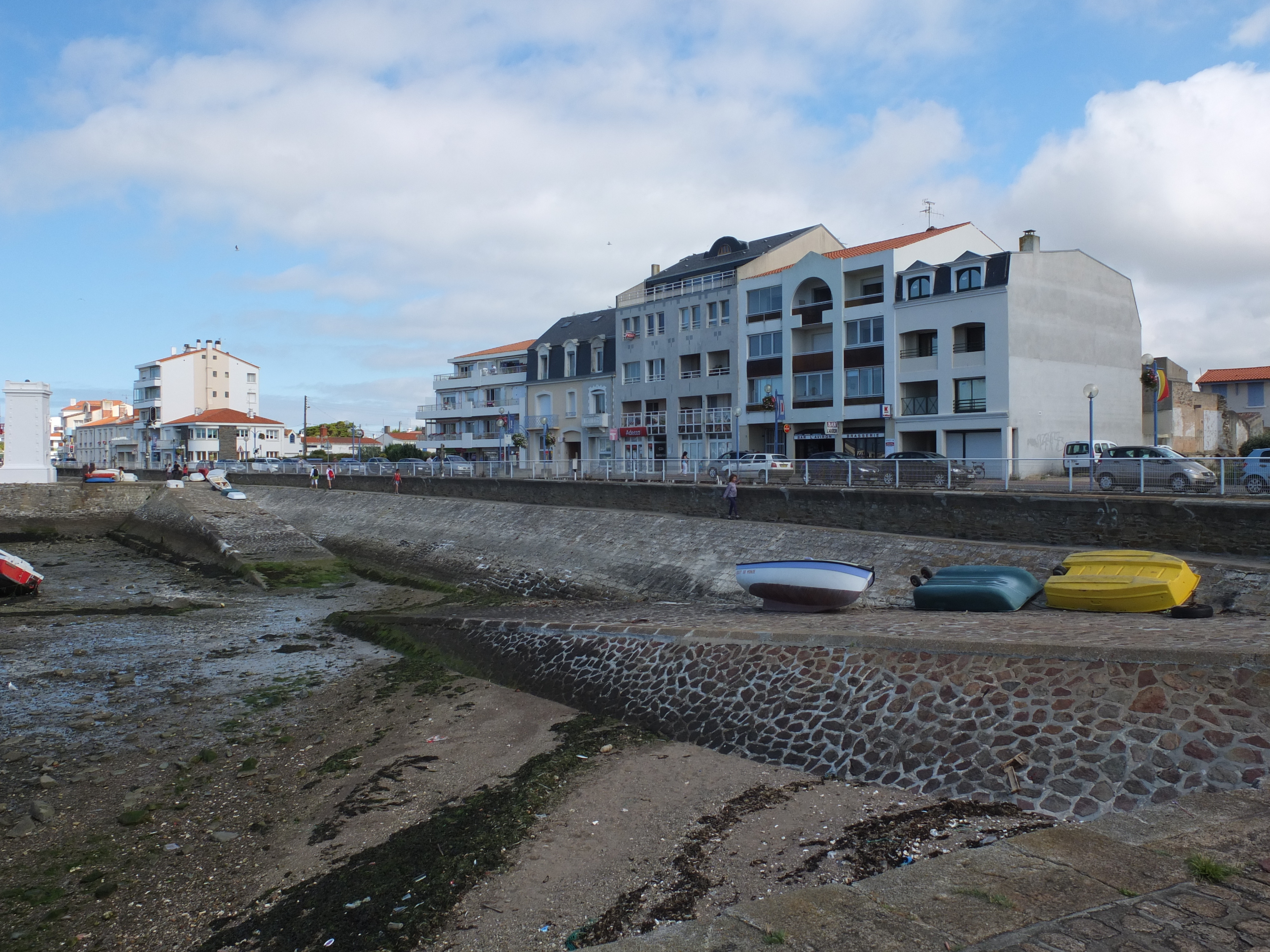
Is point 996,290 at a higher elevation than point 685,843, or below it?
higher

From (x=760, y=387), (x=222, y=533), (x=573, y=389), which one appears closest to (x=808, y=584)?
(x=222, y=533)

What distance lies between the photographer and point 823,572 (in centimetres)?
1417

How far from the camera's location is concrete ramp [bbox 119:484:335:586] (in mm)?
30203

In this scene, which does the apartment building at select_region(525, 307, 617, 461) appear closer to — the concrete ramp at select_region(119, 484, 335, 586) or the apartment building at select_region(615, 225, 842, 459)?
the apartment building at select_region(615, 225, 842, 459)

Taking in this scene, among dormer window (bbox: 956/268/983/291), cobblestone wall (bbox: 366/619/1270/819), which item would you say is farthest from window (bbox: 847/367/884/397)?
cobblestone wall (bbox: 366/619/1270/819)

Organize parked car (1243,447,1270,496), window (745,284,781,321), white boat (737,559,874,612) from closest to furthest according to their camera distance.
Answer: white boat (737,559,874,612) → parked car (1243,447,1270,496) → window (745,284,781,321)

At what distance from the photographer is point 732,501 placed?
25.1 meters

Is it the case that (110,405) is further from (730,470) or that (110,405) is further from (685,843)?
(685,843)

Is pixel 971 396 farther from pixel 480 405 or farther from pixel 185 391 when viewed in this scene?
pixel 185 391

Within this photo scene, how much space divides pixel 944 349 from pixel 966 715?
107 ft

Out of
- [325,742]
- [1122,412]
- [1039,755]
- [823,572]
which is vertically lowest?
[325,742]

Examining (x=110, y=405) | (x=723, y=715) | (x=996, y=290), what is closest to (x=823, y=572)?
(x=723, y=715)

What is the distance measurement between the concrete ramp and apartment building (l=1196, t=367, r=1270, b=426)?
176 feet

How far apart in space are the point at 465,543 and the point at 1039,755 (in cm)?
2599
